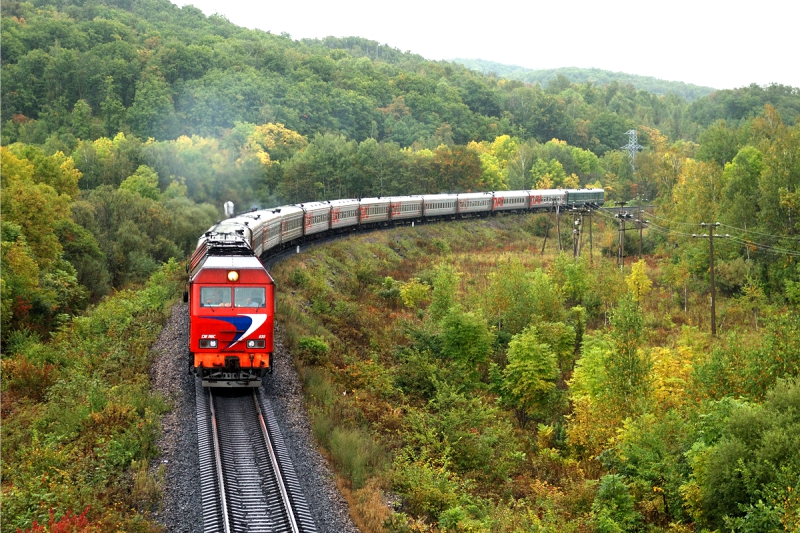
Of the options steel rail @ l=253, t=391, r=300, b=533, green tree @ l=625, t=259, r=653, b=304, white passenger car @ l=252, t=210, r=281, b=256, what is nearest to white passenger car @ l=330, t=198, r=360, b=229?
white passenger car @ l=252, t=210, r=281, b=256

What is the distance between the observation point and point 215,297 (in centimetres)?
2058

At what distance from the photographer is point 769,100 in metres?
181

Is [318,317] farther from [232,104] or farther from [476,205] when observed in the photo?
[232,104]

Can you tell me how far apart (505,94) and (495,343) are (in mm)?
160330

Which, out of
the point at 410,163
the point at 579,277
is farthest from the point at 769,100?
the point at 579,277

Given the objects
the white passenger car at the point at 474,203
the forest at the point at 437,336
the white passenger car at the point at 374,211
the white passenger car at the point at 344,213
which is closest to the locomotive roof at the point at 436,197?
the white passenger car at the point at 474,203

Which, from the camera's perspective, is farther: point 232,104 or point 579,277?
point 232,104

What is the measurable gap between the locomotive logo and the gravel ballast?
205 cm

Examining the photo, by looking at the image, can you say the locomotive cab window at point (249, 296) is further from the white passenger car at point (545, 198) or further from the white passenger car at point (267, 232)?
the white passenger car at point (545, 198)

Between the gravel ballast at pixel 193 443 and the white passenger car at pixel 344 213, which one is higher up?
the white passenger car at pixel 344 213

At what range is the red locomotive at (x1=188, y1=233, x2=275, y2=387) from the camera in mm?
20438

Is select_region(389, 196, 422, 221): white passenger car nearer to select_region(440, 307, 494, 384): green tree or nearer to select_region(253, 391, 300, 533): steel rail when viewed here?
select_region(440, 307, 494, 384): green tree

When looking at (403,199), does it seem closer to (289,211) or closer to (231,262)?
(289,211)

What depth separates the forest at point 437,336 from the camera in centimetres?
1647
